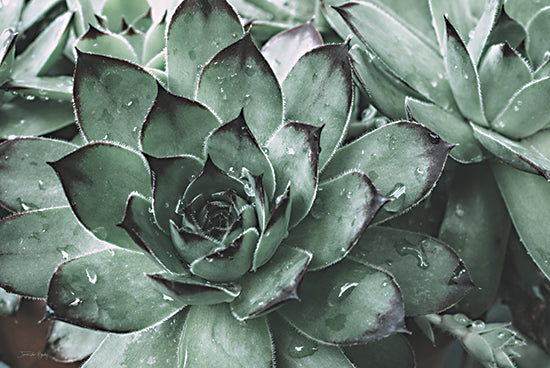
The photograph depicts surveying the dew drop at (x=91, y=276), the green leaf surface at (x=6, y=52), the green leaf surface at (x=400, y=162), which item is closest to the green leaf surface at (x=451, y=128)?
the green leaf surface at (x=400, y=162)

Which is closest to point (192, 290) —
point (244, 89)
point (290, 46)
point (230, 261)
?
point (230, 261)

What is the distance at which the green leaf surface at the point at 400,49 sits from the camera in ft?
2.65

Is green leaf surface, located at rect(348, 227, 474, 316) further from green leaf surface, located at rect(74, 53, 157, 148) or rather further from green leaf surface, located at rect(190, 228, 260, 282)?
green leaf surface, located at rect(74, 53, 157, 148)

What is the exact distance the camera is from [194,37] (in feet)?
2.38

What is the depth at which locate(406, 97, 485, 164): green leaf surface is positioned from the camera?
781mm

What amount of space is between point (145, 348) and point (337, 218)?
0.28 metres

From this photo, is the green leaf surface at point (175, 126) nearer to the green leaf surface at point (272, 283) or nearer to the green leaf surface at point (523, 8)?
the green leaf surface at point (272, 283)

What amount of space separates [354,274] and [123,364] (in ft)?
0.96

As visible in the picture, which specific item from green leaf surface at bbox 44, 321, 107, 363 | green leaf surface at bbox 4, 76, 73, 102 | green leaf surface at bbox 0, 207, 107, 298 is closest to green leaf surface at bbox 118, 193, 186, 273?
green leaf surface at bbox 0, 207, 107, 298

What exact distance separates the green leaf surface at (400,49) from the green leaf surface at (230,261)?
36cm

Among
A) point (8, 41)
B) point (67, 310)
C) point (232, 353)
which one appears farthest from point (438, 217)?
point (8, 41)

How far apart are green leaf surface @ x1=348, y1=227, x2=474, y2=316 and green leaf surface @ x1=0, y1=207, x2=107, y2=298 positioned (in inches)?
13.6

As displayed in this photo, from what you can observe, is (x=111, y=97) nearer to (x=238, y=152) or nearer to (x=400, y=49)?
(x=238, y=152)

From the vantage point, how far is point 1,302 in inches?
32.7
